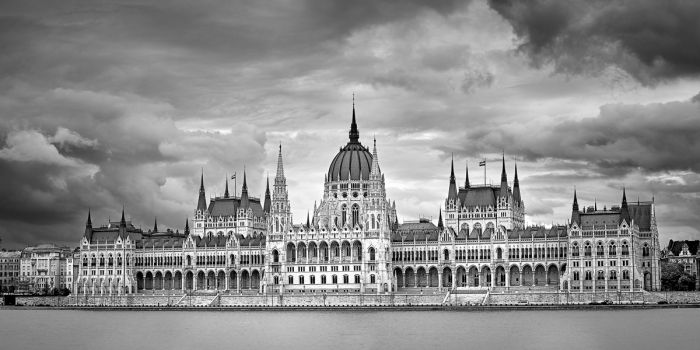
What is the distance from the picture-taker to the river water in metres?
104

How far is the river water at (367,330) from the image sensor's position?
104062 mm

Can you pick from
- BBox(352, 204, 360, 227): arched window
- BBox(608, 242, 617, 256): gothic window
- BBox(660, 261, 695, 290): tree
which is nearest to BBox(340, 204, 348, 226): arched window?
BBox(352, 204, 360, 227): arched window

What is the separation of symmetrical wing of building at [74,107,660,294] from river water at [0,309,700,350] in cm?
1691

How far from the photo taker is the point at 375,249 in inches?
6531

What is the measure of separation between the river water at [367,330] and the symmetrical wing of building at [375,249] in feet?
55.5

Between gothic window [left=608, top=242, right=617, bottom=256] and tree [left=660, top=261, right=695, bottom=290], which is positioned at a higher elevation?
gothic window [left=608, top=242, right=617, bottom=256]

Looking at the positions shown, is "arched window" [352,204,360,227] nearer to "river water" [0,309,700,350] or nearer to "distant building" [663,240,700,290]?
"river water" [0,309,700,350]

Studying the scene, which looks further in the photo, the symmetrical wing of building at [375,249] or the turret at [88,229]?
the turret at [88,229]

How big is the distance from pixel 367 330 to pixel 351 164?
63.1 metres

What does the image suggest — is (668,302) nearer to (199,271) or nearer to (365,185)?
(365,185)

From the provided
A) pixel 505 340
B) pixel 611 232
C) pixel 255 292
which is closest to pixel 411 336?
pixel 505 340

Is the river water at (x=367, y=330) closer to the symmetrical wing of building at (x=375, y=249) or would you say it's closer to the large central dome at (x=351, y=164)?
the symmetrical wing of building at (x=375, y=249)

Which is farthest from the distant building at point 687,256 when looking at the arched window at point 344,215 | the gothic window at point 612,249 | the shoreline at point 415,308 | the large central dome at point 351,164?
the arched window at point 344,215

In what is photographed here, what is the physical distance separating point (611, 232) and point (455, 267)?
2241cm
